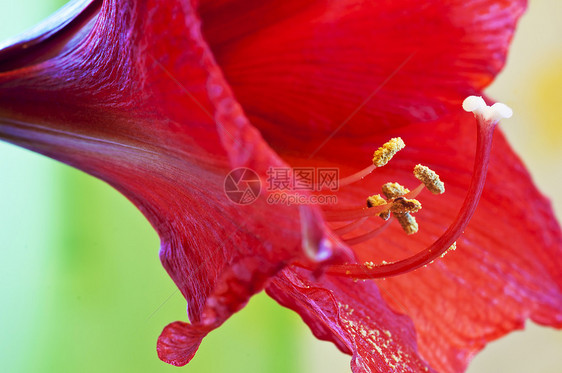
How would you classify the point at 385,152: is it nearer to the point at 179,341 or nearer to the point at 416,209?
the point at 416,209

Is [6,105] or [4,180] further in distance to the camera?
[4,180]

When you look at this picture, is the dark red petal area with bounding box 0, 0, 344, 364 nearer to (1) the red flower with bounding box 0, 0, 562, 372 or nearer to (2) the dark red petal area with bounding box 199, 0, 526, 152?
(1) the red flower with bounding box 0, 0, 562, 372

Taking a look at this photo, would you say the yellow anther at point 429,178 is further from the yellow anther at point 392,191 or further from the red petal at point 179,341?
the red petal at point 179,341

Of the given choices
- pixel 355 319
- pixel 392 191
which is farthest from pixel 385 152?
pixel 355 319

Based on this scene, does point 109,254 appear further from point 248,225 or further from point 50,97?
point 248,225

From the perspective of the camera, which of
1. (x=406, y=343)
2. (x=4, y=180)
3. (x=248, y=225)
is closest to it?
(x=248, y=225)

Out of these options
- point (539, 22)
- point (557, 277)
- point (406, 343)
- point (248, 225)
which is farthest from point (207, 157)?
point (539, 22)

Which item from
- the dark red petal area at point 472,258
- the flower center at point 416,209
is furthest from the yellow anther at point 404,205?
the dark red petal area at point 472,258
